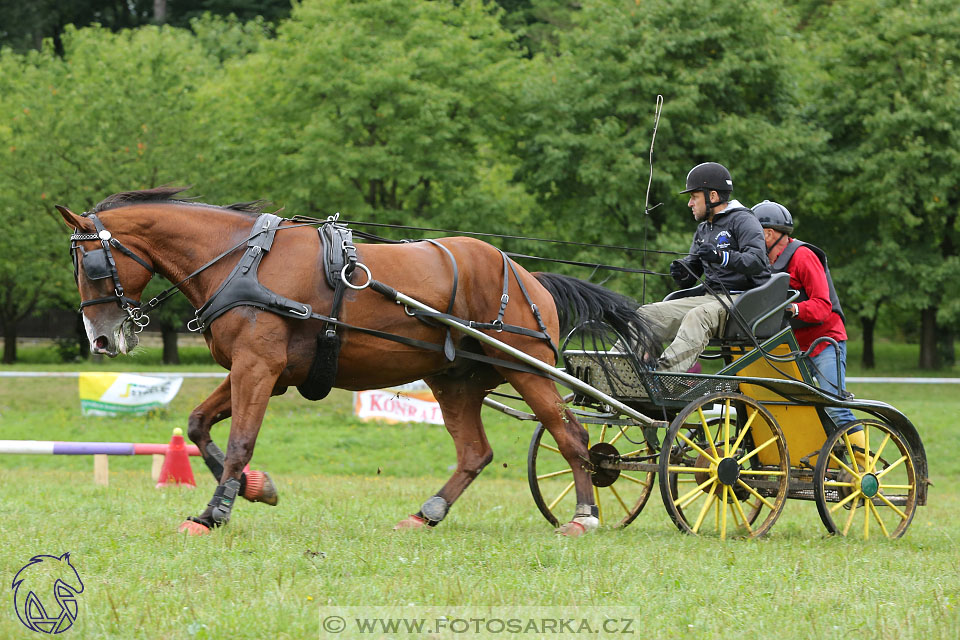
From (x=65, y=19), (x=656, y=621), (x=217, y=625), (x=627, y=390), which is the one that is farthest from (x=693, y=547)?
(x=65, y=19)

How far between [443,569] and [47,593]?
5.82 ft

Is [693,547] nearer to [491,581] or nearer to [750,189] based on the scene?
[491,581]

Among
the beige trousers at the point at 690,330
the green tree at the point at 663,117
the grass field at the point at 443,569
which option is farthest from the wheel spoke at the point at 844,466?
the green tree at the point at 663,117

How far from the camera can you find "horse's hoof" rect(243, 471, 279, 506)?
6445mm

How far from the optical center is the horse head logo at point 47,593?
401 cm

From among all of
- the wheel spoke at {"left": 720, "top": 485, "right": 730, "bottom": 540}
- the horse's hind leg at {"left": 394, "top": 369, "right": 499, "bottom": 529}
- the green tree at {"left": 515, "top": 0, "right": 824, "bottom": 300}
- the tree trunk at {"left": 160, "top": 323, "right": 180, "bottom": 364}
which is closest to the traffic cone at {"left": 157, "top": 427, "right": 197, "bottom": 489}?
the horse's hind leg at {"left": 394, "top": 369, "right": 499, "bottom": 529}

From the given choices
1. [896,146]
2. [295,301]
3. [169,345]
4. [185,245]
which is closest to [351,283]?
[295,301]

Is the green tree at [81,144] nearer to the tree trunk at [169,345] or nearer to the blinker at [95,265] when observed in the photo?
the tree trunk at [169,345]

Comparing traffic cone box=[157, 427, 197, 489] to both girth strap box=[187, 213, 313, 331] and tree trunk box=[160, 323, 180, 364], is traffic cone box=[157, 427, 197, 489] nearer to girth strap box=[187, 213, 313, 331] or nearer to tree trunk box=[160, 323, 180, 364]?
girth strap box=[187, 213, 313, 331]

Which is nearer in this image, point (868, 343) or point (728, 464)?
point (728, 464)

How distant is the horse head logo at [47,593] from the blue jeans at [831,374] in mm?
5048

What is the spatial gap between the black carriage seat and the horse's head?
3.72 meters

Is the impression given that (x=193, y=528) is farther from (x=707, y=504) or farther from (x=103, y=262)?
(x=707, y=504)

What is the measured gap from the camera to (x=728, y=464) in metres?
6.88
